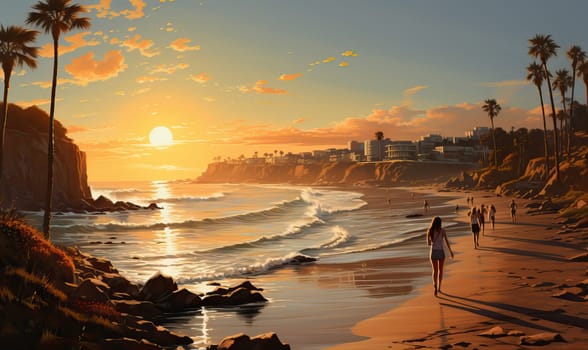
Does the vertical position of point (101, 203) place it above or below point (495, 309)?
above

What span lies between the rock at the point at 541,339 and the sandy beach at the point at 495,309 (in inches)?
0.7

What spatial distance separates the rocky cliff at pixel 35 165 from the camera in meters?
74.2

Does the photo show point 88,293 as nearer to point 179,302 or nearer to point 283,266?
point 179,302

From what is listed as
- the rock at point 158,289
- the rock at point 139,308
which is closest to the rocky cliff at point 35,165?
the rock at point 158,289

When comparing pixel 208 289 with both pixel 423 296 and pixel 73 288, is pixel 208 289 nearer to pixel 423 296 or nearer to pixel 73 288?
pixel 73 288

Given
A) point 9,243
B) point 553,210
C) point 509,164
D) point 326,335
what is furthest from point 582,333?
point 509,164

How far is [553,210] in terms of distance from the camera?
43.3 meters

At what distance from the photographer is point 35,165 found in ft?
252

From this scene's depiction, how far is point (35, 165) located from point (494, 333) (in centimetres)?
7963

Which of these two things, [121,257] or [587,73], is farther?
[587,73]

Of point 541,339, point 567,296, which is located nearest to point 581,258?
point 567,296

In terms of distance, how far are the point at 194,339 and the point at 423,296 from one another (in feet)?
23.2

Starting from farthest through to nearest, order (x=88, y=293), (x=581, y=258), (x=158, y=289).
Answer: (x=581, y=258)
(x=158, y=289)
(x=88, y=293)

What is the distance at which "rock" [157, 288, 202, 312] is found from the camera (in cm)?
1625
